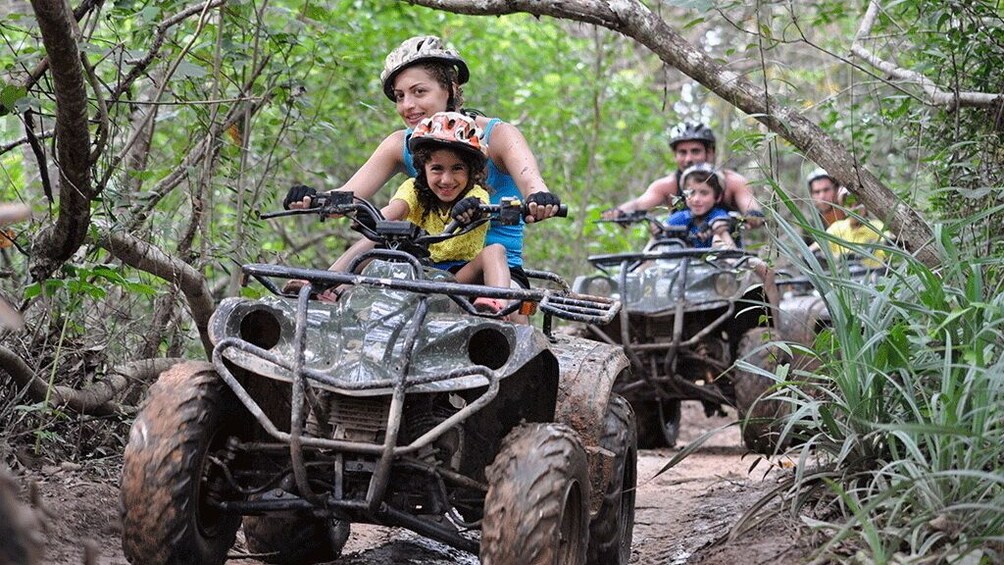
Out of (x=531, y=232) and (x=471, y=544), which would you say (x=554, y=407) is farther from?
(x=531, y=232)

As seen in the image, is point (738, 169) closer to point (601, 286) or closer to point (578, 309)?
point (601, 286)

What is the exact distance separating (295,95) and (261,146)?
1.44m

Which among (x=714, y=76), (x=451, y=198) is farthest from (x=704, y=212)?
(x=451, y=198)

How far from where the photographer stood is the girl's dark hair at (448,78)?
602 cm

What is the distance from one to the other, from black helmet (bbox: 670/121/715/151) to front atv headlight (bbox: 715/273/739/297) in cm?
244

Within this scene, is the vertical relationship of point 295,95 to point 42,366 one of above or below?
above

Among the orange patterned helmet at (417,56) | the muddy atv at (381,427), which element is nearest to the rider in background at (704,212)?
the orange patterned helmet at (417,56)

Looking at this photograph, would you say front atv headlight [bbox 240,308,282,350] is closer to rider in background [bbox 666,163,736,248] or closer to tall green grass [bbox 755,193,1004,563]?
tall green grass [bbox 755,193,1004,563]

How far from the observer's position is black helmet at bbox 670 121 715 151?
37.5 feet

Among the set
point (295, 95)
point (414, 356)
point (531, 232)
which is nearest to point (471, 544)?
point (414, 356)

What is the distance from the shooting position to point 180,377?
4.18 meters

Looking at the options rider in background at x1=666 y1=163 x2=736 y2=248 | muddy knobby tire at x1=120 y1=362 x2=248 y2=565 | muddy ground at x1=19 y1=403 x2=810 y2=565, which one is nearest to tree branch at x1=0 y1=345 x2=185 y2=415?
muddy ground at x1=19 y1=403 x2=810 y2=565

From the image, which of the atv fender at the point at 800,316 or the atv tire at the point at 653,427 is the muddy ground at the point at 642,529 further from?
the atv tire at the point at 653,427

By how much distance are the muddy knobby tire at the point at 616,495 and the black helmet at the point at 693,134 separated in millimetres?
6569
